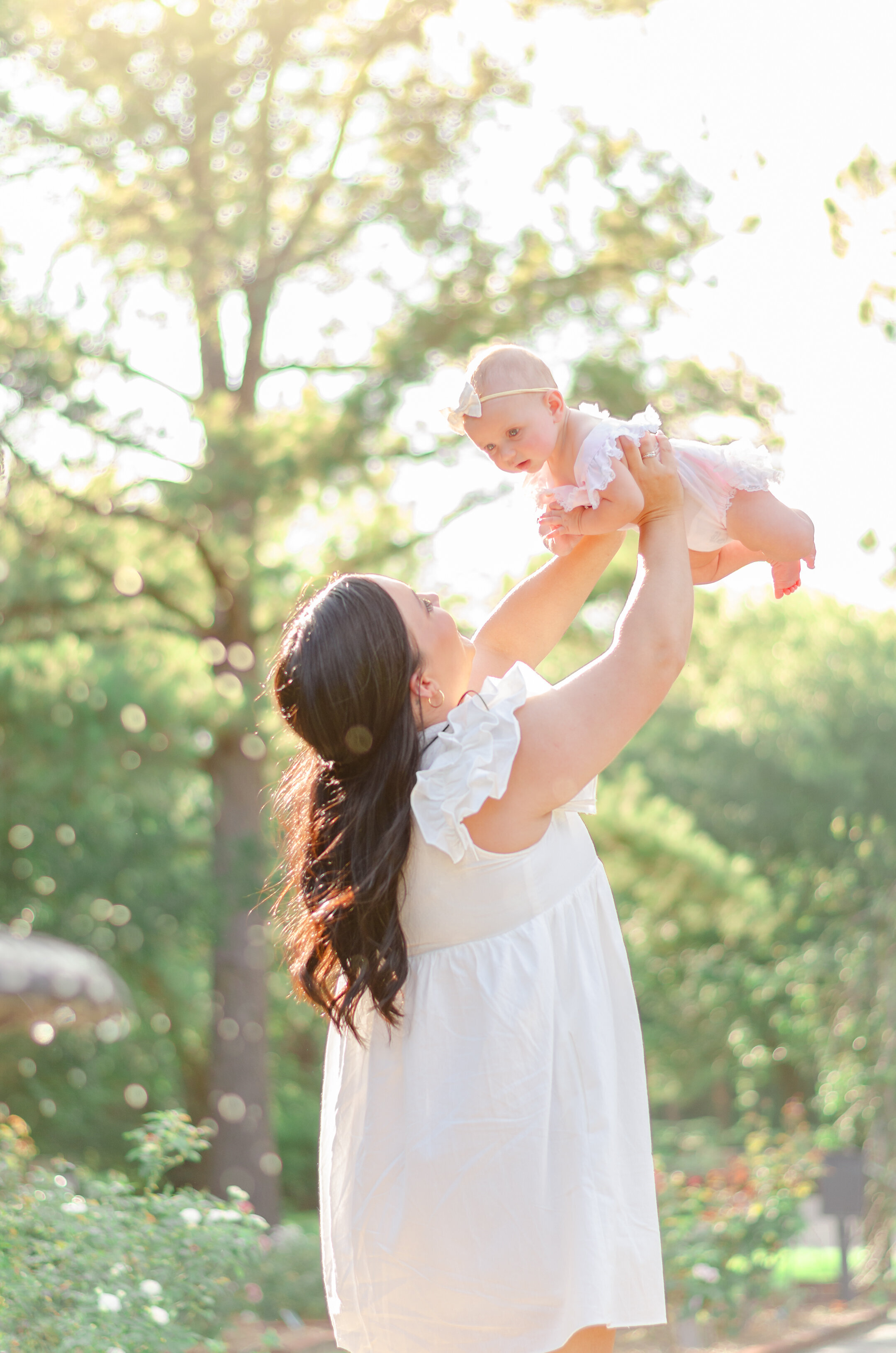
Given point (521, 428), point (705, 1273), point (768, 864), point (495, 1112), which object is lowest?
point (705, 1273)

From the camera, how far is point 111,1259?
2756 millimetres

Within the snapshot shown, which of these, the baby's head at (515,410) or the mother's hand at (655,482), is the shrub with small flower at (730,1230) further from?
the mother's hand at (655,482)

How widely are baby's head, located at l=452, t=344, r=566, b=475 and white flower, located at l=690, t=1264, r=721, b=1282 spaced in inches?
165

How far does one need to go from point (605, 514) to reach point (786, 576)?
46 centimetres

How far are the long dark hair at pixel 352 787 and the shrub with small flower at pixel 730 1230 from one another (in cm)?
413

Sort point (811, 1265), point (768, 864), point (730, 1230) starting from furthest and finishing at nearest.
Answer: point (768, 864)
point (811, 1265)
point (730, 1230)

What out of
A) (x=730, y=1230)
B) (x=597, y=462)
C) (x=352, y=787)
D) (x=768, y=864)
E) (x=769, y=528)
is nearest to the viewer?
(x=352, y=787)

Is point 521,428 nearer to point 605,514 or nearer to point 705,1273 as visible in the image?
point 605,514

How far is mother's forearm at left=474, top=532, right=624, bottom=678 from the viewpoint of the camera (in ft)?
5.79

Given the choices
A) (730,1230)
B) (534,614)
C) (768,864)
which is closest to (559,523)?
(534,614)

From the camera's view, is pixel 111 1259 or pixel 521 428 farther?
pixel 111 1259

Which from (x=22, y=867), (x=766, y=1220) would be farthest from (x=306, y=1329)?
(x=22, y=867)

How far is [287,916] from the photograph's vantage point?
1.64 meters

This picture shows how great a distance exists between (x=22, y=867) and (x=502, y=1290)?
7.19m
